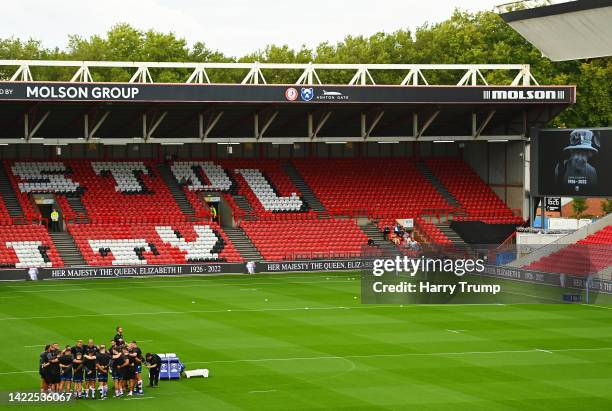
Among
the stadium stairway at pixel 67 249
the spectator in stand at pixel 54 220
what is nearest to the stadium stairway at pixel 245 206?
the spectator in stand at pixel 54 220

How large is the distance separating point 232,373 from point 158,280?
26.3 m

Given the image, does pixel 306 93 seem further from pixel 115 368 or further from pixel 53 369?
pixel 53 369

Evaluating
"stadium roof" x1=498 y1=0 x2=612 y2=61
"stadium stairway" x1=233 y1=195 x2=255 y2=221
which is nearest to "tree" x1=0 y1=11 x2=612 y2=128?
"stadium stairway" x1=233 y1=195 x2=255 y2=221

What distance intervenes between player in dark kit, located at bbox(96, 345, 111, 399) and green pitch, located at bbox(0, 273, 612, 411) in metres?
0.48

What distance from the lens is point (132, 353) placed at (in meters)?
31.0

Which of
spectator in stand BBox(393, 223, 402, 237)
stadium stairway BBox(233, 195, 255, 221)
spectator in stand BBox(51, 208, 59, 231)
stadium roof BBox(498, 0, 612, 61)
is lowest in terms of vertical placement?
spectator in stand BBox(393, 223, 402, 237)

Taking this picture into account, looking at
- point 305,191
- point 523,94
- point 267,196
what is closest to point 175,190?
point 267,196

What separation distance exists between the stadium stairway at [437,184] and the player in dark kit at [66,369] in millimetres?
45319

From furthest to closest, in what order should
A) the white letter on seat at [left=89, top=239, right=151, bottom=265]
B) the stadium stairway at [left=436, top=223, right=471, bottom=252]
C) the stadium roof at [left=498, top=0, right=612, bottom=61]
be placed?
the stadium stairway at [left=436, top=223, right=471, bottom=252] < the white letter on seat at [left=89, top=239, right=151, bottom=265] < the stadium roof at [left=498, top=0, right=612, bottom=61]

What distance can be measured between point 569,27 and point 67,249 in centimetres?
4057

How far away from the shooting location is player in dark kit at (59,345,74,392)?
30594 mm

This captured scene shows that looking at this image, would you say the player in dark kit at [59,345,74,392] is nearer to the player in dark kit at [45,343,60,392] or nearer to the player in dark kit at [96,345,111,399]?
the player in dark kit at [45,343,60,392]

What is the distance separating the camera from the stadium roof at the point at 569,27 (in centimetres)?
2633

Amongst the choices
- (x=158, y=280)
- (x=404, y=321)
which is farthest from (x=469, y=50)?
(x=404, y=321)
